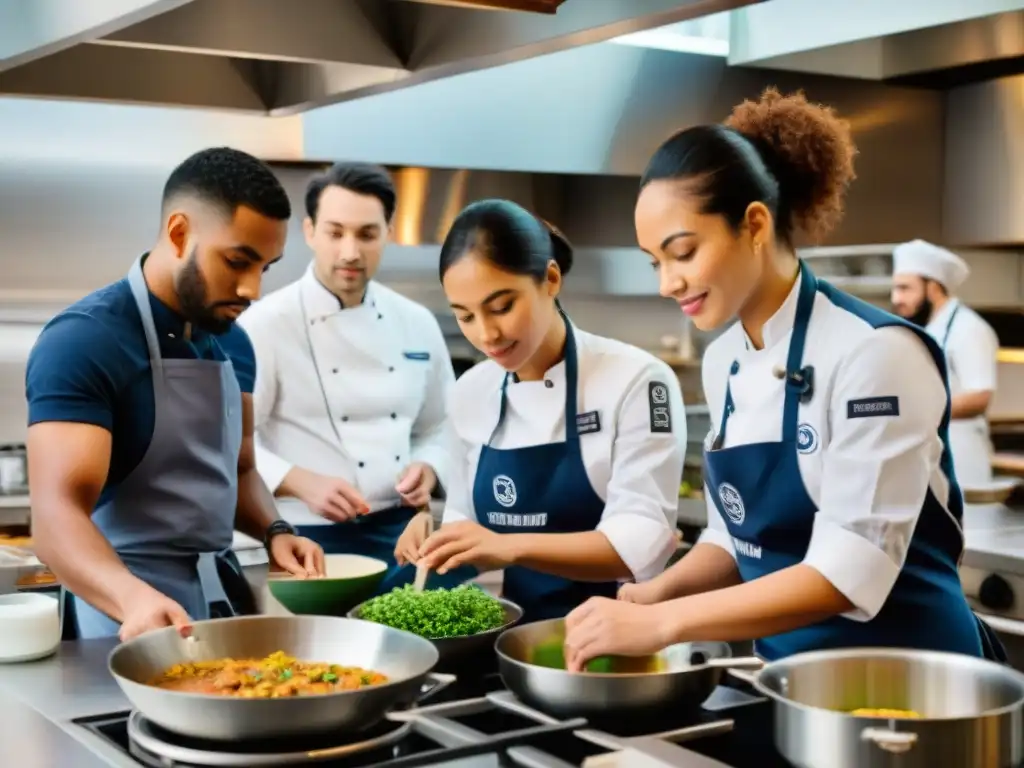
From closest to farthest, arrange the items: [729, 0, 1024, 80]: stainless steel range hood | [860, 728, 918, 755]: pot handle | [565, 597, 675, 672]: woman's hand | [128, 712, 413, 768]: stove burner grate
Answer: [860, 728, 918, 755]: pot handle, [128, 712, 413, 768]: stove burner grate, [565, 597, 675, 672]: woman's hand, [729, 0, 1024, 80]: stainless steel range hood

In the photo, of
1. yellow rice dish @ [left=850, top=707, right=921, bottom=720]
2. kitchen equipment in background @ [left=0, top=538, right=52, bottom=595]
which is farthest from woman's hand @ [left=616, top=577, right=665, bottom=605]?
kitchen equipment in background @ [left=0, top=538, right=52, bottom=595]

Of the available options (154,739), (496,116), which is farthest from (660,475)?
(496,116)

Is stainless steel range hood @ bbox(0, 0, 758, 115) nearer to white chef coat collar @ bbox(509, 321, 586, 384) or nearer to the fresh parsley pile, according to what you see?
white chef coat collar @ bbox(509, 321, 586, 384)

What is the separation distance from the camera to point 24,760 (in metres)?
1.42

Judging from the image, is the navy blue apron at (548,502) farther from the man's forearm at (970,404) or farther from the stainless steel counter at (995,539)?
the man's forearm at (970,404)

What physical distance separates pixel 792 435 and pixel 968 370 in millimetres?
3642

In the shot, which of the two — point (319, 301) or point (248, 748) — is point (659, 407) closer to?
point (248, 748)

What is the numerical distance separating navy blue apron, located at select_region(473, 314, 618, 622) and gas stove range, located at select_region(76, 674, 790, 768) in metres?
0.72

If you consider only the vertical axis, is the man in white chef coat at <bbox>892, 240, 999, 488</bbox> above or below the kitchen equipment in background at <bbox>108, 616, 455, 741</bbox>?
above

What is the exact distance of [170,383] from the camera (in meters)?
2.08

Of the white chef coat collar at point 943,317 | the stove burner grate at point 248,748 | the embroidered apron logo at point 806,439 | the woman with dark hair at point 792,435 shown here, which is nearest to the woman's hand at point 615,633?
the woman with dark hair at point 792,435

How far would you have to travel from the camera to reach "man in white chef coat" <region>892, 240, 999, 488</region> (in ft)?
16.5

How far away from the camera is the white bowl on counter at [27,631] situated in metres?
1.88

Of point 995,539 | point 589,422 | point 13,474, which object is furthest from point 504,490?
point 13,474
